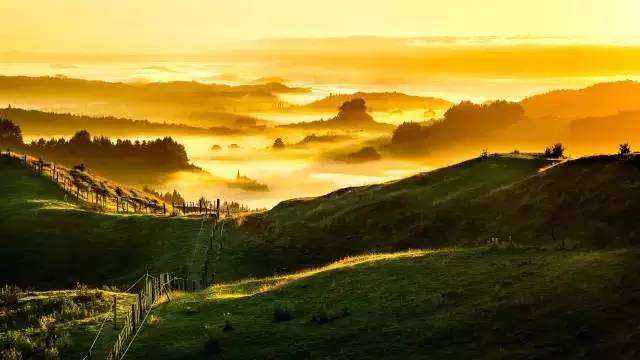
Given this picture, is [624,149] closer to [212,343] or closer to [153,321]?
[153,321]

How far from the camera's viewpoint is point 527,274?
2845cm

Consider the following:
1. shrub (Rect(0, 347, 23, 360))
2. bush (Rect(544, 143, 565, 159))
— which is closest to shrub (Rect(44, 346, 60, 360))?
shrub (Rect(0, 347, 23, 360))

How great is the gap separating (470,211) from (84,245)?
4436cm

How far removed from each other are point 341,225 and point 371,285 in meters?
43.5

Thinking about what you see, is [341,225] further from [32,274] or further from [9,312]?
[9,312]

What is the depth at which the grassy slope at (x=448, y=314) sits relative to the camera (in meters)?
22.1

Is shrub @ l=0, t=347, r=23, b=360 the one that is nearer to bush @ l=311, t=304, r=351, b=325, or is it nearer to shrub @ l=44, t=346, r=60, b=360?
shrub @ l=44, t=346, r=60, b=360

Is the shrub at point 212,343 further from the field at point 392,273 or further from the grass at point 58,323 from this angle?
the grass at point 58,323

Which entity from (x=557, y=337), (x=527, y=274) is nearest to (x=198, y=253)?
(x=527, y=274)

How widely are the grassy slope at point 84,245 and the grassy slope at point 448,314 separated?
38141 millimetres

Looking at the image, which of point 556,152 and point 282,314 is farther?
point 556,152

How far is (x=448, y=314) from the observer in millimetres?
25656

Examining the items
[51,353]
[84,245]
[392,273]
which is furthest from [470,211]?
[51,353]

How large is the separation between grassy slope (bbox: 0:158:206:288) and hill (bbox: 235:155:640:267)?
9.35 metres
